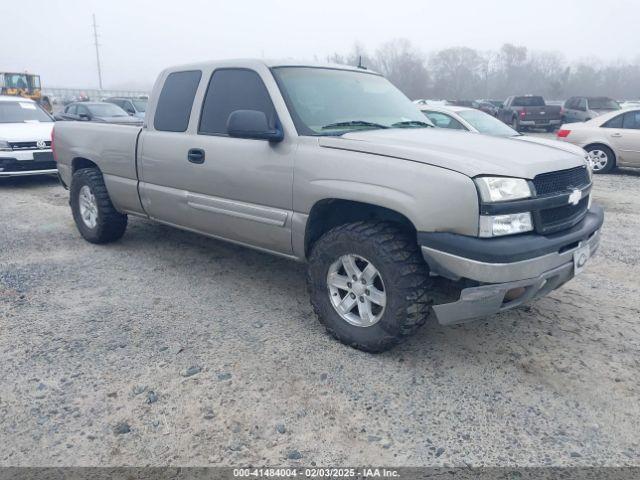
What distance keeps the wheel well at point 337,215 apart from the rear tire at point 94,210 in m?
2.79

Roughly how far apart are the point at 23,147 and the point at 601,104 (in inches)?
857

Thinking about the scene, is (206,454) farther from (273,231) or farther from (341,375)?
(273,231)


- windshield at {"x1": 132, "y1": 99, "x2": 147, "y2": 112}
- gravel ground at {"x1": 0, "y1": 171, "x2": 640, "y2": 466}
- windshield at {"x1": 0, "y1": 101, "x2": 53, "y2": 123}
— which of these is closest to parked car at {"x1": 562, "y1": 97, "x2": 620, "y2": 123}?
windshield at {"x1": 132, "y1": 99, "x2": 147, "y2": 112}

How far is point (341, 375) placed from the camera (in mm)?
3129

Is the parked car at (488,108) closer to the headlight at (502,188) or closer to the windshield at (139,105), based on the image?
the windshield at (139,105)

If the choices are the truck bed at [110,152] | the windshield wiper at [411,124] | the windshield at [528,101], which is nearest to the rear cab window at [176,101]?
the truck bed at [110,152]

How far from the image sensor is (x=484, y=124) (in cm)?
835

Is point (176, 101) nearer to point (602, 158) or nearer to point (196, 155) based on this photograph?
point (196, 155)

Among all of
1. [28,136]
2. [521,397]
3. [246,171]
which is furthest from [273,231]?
[28,136]

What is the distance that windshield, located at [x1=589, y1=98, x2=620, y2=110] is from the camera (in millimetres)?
21594

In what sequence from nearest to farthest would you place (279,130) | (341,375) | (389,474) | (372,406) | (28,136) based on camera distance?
(389,474) < (372,406) < (341,375) < (279,130) < (28,136)

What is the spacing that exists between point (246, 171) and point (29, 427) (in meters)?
2.10

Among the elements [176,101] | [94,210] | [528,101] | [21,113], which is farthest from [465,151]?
[528,101]

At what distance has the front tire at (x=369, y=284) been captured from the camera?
10.00 feet
